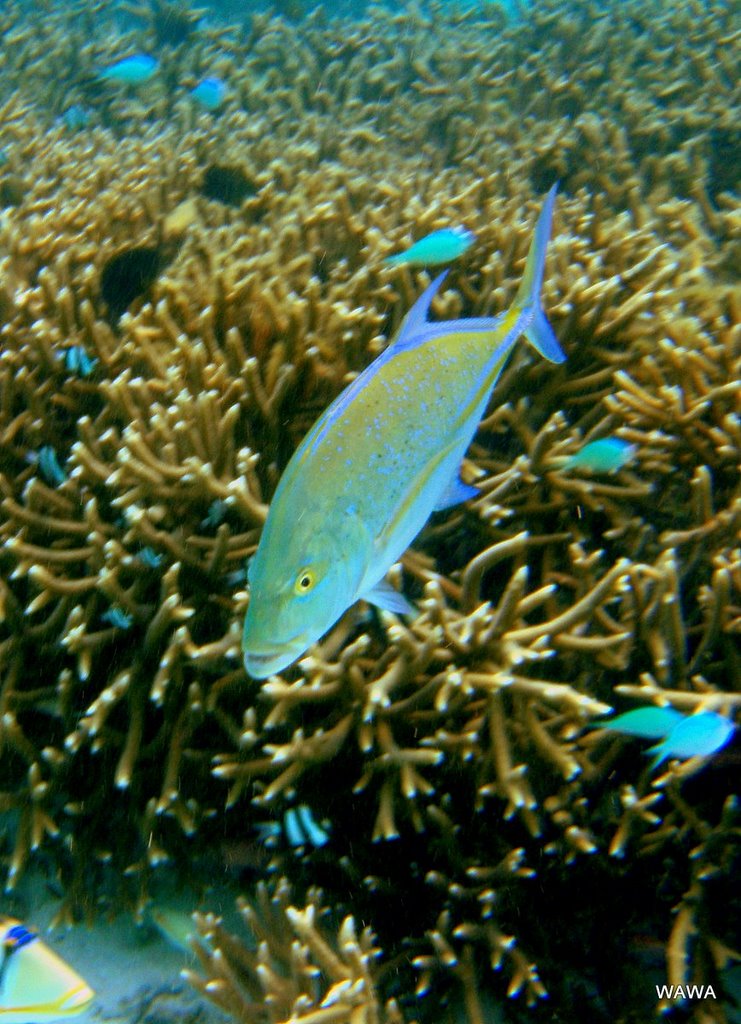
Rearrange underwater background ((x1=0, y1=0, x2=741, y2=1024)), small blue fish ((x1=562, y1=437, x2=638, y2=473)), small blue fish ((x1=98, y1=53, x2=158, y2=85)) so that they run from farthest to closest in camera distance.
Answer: small blue fish ((x1=98, y1=53, x2=158, y2=85)) < small blue fish ((x1=562, y1=437, x2=638, y2=473)) < underwater background ((x1=0, y1=0, x2=741, y2=1024))

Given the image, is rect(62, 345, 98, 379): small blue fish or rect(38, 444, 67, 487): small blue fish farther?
rect(62, 345, 98, 379): small blue fish

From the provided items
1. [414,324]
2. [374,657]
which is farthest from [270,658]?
[374,657]

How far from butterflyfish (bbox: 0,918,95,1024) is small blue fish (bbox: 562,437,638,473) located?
2.54 metres

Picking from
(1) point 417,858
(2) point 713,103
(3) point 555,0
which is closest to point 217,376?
(1) point 417,858

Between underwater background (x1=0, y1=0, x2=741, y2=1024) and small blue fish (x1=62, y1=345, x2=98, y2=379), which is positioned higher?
small blue fish (x1=62, y1=345, x2=98, y2=379)

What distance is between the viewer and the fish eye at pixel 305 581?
1297mm

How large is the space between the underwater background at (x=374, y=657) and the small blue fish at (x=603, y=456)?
3 cm

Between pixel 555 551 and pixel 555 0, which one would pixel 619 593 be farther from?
pixel 555 0

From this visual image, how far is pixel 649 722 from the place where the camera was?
7.60 feet

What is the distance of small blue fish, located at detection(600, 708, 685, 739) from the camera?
90.2 inches

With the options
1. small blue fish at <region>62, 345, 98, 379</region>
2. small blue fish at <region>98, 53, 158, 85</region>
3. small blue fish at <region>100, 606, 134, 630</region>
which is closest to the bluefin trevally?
small blue fish at <region>100, 606, 134, 630</region>

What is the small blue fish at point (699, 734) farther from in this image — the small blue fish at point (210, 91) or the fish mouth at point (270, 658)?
the small blue fish at point (210, 91)

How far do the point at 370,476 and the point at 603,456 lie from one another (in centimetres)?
183

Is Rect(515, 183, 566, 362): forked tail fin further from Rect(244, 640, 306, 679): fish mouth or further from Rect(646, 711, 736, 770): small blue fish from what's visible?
Rect(646, 711, 736, 770): small blue fish
